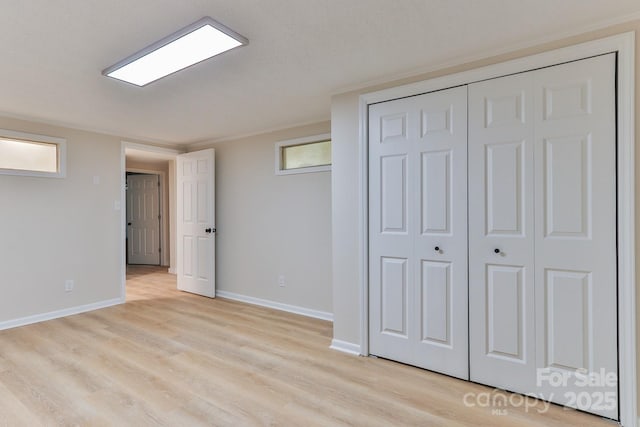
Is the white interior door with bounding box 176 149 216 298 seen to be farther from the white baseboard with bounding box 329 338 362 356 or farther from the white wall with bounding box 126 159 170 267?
the white baseboard with bounding box 329 338 362 356

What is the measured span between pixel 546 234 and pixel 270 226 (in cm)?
300

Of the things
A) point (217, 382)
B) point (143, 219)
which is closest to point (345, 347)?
point (217, 382)

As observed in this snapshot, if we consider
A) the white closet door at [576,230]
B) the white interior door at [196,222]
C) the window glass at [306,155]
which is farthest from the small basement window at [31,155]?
the white closet door at [576,230]

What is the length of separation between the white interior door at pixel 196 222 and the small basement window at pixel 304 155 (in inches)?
46.2

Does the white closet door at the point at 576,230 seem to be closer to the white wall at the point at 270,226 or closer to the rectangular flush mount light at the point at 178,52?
the rectangular flush mount light at the point at 178,52

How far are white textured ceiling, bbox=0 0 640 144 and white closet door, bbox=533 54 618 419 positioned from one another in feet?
1.22

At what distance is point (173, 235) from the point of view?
686cm

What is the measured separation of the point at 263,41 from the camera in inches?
80.6

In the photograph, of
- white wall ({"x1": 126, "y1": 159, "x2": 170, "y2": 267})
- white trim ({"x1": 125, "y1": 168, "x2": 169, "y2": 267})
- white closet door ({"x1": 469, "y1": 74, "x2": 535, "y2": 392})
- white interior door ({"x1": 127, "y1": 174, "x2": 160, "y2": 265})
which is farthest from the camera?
white interior door ({"x1": 127, "y1": 174, "x2": 160, "y2": 265})

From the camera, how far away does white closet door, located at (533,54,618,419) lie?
6.22ft

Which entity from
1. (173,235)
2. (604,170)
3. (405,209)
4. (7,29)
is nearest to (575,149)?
(604,170)

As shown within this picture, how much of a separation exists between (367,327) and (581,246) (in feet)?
5.30

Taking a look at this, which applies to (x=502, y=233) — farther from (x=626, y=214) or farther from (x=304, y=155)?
(x=304, y=155)

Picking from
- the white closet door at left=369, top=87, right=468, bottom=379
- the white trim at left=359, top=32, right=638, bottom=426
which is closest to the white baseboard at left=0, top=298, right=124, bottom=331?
the white closet door at left=369, top=87, right=468, bottom=379
